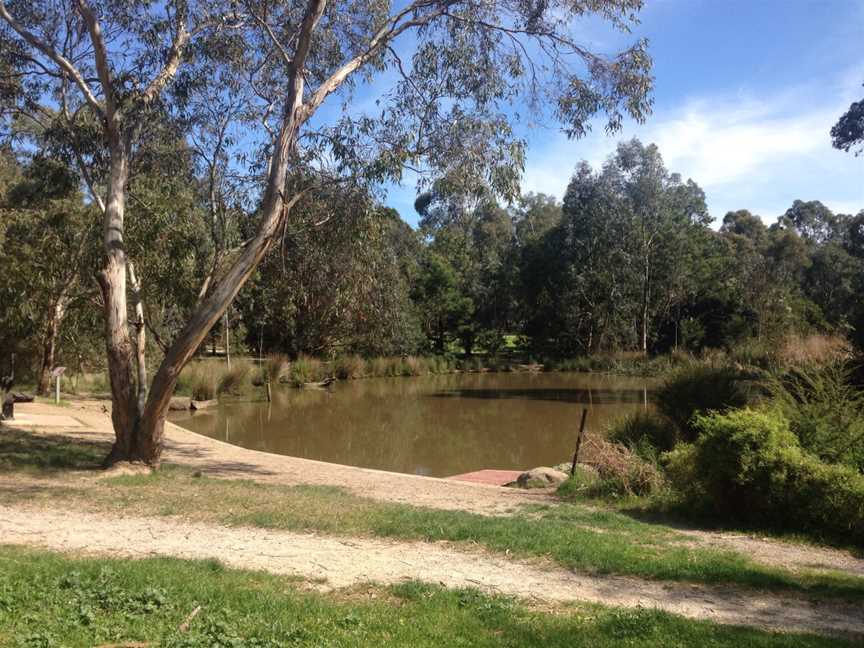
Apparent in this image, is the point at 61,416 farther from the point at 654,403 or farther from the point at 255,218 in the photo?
the point at 654,403

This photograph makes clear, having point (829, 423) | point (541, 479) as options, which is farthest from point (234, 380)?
point (829, 423)

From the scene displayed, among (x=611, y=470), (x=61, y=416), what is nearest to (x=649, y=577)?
(x=611, y=470)

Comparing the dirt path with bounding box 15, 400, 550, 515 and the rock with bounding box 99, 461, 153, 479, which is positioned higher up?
the rock with bounding box 99, 461, 153, 479

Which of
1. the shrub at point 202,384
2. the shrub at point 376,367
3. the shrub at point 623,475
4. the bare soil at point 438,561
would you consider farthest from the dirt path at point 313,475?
the shrub at point 376,367

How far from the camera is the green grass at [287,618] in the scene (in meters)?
4.18

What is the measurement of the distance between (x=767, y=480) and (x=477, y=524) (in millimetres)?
3148

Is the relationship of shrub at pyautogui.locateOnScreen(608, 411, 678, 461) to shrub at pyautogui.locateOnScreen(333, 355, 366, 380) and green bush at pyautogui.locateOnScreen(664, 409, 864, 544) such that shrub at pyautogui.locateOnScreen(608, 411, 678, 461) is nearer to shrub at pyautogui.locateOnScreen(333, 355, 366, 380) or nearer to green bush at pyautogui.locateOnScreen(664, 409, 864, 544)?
green bush at pyautogui.locateOnScreen(664, 409, 864, 544)

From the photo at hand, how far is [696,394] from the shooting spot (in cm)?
1341

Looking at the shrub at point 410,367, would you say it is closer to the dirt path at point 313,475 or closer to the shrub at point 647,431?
the dirt path at point 313,475

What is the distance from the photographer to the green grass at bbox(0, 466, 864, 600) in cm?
609

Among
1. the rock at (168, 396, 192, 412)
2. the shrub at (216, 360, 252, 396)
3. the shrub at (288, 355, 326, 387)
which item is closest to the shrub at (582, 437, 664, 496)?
the rock at (168, 396, 192, 412)

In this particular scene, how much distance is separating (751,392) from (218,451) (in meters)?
9.89

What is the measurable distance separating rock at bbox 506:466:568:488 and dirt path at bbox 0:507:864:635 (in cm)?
471

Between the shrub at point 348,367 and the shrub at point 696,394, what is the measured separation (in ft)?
74.3
